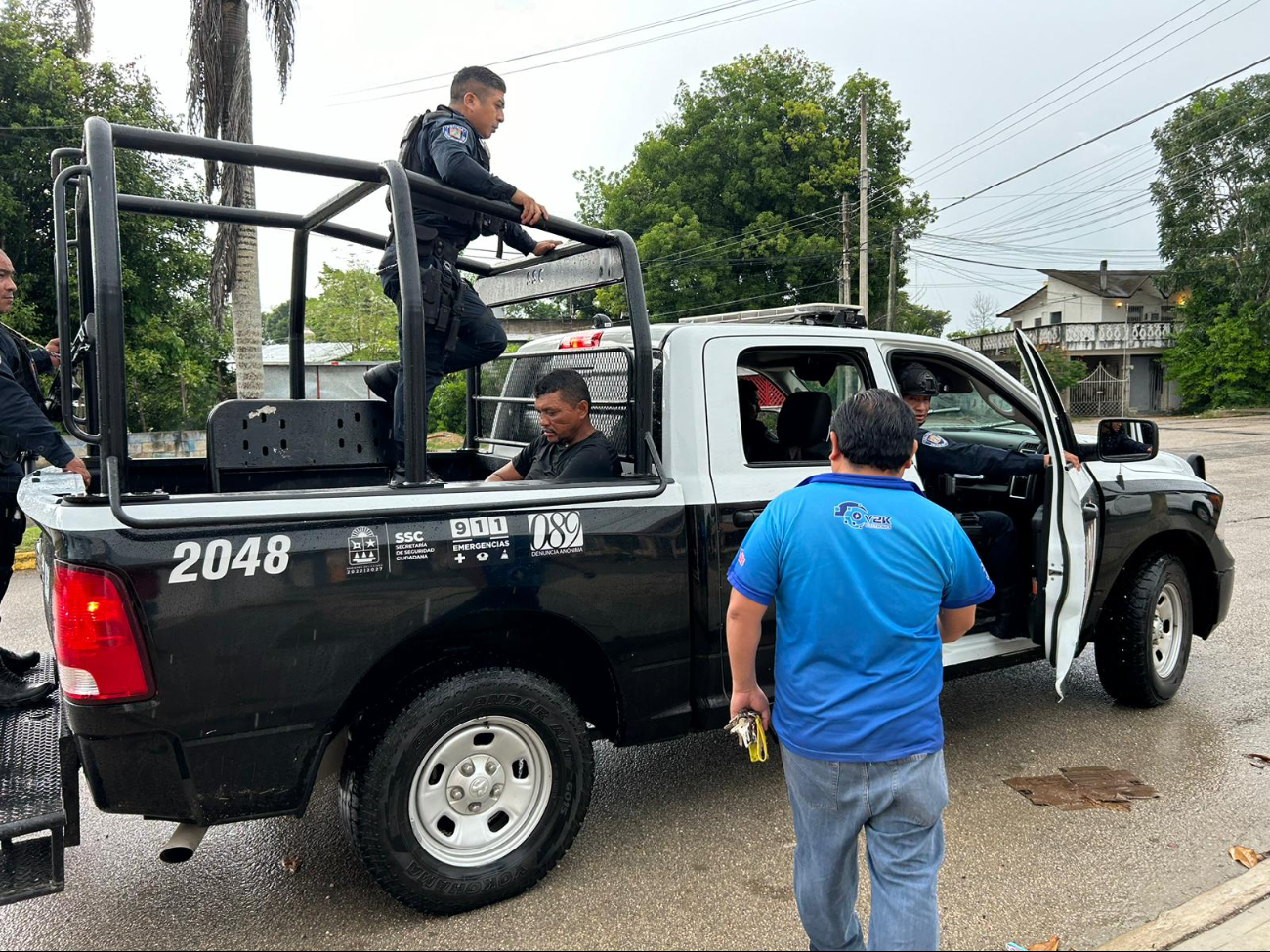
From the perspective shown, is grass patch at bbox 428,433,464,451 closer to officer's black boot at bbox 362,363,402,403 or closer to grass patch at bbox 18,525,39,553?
grass patch at bbox 18,525,39,553

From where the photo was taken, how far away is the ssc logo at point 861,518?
218 centimetres

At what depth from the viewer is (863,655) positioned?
2.20 meters

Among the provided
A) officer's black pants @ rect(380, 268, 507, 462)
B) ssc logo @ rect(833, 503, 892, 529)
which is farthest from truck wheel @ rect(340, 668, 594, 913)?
ssc logo @ rect(833, 503, 892, 529)

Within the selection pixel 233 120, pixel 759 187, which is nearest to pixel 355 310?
pixel 759 187

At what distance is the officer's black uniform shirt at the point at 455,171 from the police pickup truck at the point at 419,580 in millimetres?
119

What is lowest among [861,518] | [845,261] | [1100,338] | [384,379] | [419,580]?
[419,580]

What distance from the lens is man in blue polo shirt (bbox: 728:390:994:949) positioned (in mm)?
2174

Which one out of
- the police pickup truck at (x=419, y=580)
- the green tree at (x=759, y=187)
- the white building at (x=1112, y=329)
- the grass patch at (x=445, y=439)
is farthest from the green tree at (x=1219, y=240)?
the police pickup truck at (x=419, y=580)

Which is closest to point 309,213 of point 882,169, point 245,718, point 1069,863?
point 245,718

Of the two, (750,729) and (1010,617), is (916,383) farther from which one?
(750,729)

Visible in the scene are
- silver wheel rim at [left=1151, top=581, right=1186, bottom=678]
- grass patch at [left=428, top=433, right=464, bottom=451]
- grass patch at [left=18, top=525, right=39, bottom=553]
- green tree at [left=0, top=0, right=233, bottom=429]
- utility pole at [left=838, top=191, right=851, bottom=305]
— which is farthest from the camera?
utility pole at [left=838, top=191, right=851, bottom=305]

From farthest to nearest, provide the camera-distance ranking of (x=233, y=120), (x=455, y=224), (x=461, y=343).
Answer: (x=233, y=120) < (x=461, y=343) < (x=455, y=224)

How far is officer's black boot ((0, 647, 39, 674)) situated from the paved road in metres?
0.72

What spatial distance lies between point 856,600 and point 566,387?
185cm
